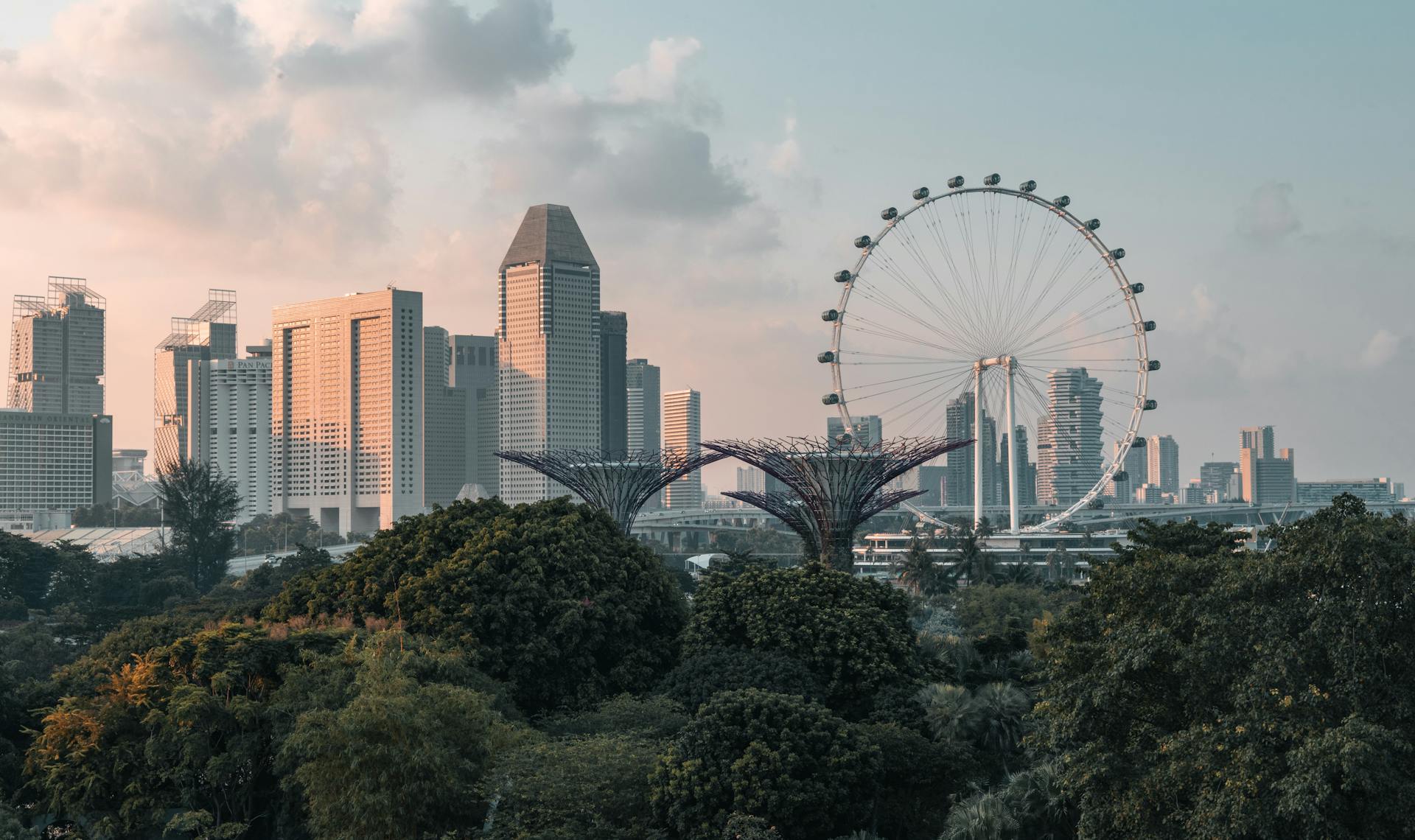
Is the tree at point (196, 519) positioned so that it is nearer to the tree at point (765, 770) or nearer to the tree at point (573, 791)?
the tree at point (573, 791)

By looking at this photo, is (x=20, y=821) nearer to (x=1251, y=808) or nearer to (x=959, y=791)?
(x=959, y=791)

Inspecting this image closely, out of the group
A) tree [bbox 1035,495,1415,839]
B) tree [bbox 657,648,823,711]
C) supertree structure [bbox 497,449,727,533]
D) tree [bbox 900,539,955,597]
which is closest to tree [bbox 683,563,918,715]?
tree [bbox 657,648,823,711]

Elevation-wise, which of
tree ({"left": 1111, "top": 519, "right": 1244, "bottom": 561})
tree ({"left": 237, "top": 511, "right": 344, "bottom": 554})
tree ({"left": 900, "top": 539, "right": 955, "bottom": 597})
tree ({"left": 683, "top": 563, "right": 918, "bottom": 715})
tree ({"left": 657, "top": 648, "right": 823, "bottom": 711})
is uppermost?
tree ({"left": 1111, "top": 519, "right": 1244, "bottom": 561})

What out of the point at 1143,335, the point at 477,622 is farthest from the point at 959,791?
the point at 1143,335

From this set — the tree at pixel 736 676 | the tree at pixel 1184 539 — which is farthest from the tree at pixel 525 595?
the tree at pixel 1184 539

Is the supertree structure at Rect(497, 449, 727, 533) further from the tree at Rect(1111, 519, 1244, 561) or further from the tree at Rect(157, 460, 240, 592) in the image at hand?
the tree at Rect(157, 460, 240, 592)

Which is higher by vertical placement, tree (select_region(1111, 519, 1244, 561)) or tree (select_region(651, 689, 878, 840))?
tree (select_region(1111, 519, 1244, 561))

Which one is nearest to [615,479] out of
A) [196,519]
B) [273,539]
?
[196,519]
